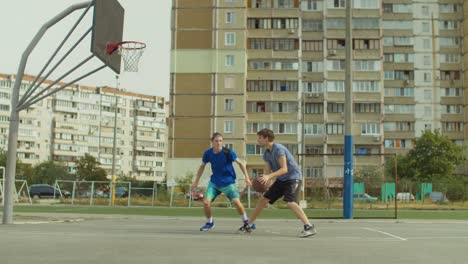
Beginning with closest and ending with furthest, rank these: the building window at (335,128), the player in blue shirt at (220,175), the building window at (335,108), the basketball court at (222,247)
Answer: the basketball court at (222,247) → the player in blue shirt at (220,175) → the building window at (335,128) → the building window at (335,108)

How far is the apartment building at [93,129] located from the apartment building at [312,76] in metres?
46.6

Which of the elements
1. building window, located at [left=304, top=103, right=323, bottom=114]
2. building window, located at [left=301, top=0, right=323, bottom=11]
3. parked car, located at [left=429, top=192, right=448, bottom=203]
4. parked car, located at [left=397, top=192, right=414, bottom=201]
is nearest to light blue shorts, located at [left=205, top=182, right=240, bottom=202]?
parked car, located at [left=397, top=192, right=414, bottom=201]

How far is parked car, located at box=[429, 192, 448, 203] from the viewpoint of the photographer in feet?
129

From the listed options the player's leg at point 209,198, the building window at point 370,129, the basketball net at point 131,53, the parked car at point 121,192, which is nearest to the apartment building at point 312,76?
the building window at point 370,129

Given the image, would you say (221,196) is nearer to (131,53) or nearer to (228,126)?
(131,53)

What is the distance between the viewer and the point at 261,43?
263ft

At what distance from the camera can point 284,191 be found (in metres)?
11.3

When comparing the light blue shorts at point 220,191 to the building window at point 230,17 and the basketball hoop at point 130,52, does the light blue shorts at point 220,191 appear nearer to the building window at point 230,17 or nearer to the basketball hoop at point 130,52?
the basketball hoop at point 130,52

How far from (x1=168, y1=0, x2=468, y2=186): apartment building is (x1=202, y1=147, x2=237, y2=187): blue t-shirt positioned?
60.0 meters

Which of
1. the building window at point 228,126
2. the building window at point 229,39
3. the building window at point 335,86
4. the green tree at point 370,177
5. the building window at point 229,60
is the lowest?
the green tree at point 370,177

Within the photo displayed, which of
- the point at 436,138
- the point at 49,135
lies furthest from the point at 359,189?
the point at 49,135

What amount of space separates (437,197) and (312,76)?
44.3 m

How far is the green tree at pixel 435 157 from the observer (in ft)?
241

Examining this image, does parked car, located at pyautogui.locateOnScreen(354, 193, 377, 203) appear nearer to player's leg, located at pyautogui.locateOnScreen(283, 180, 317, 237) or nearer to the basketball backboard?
the basketball backboard
